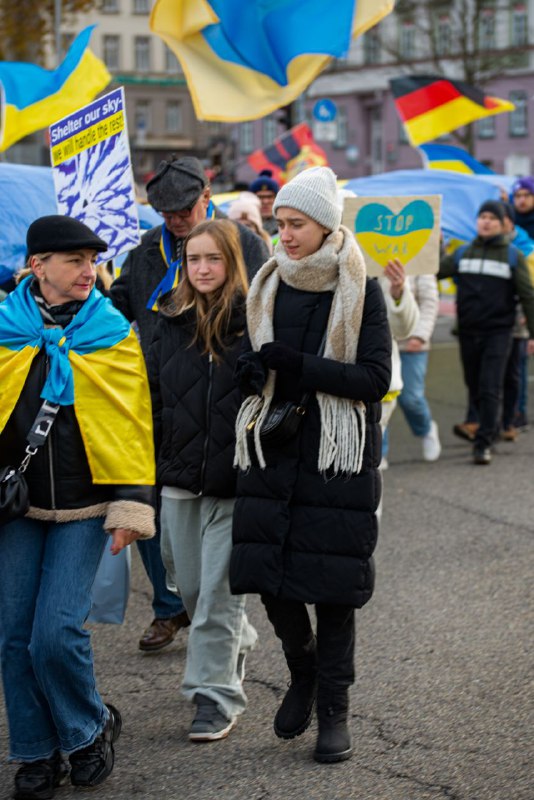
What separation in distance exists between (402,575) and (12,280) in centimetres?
266

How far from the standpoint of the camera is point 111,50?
9206 cm

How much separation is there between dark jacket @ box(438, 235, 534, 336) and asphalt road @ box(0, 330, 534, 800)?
2477mm

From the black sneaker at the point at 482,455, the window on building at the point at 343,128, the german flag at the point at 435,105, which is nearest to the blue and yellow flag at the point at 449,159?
the german flag at the point at 435,105

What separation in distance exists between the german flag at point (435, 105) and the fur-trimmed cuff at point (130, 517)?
1004cm

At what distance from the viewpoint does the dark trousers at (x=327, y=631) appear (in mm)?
4684

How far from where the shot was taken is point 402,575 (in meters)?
7.13

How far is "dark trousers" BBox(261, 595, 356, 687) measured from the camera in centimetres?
468

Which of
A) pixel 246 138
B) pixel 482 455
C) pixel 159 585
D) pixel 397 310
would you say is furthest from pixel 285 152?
pixel 246 138

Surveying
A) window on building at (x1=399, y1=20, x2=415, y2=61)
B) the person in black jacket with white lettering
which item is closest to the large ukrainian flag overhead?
the person in black jacket with white lettering

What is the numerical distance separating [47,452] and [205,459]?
0.82 metres

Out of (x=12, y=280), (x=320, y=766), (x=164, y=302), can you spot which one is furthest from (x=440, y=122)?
(x=320, y=766)

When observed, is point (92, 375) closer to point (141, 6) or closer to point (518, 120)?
point (518, 120)

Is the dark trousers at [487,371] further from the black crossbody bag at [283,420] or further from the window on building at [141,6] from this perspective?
the window on building at [141,6]

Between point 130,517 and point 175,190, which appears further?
point 175,190
